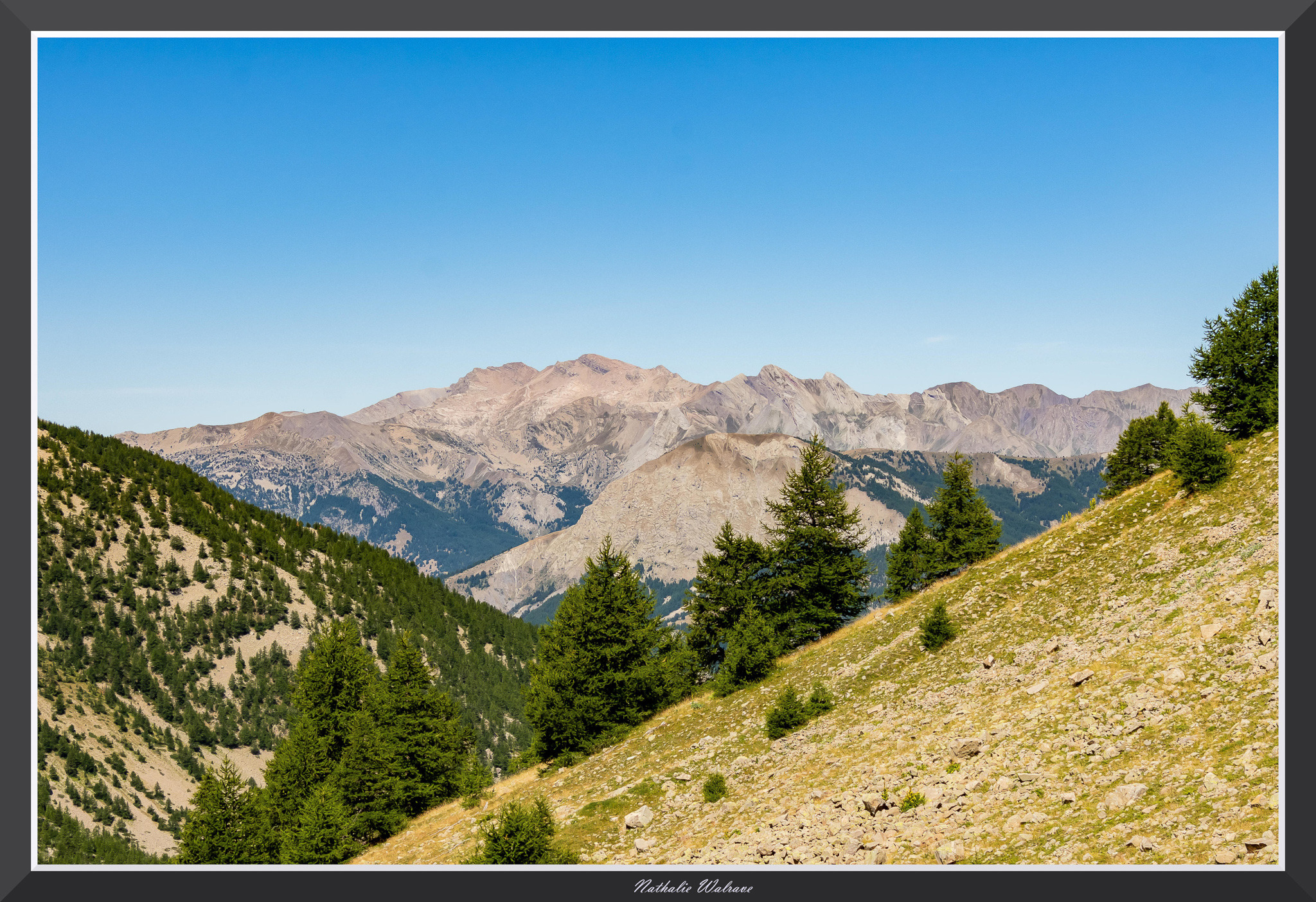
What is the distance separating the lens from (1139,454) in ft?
168

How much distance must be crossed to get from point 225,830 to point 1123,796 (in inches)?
1648

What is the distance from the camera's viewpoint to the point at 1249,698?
1994cm

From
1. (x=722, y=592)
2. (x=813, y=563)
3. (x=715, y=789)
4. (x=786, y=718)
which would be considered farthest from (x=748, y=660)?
(x=715, y=789)

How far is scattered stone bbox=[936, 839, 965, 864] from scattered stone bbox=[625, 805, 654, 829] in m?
13.5

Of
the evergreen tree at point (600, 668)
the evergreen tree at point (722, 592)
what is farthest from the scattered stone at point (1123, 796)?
the evergreen tree at point (722, 592)

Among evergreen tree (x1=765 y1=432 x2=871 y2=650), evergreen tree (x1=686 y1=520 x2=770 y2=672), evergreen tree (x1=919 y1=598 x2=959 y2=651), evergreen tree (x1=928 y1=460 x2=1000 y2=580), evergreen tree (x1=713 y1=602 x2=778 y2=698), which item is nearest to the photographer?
evergreen tree (x1=919 y1=598 x2=959 y2=651)

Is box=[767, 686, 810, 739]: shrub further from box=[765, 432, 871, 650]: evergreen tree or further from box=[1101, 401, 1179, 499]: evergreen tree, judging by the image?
box=[1101, 401, 1179, 499]: evergreen tree

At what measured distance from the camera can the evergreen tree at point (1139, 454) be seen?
1955 inches

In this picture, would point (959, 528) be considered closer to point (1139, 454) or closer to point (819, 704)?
point (1139, 454)

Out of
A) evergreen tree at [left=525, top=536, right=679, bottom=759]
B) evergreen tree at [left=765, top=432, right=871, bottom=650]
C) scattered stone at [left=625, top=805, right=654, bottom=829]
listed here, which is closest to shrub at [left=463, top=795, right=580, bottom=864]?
scattered stone at [left=625, top=805, right=654, bottom=829]

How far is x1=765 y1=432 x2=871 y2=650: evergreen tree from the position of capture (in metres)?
51.2
